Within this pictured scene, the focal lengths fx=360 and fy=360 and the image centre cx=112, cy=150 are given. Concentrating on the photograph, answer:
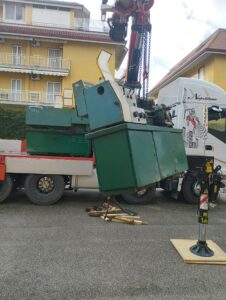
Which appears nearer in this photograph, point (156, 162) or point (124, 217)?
point (156, 162)

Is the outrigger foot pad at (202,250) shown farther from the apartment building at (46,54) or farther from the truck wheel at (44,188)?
the apartment building at (46,54)

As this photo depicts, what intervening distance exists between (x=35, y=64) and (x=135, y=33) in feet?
75.5

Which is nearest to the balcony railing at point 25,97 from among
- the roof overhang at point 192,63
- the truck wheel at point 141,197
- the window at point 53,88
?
the window at point 53,88

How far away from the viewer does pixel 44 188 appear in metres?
8.48

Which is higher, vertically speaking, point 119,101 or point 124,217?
point 119,101

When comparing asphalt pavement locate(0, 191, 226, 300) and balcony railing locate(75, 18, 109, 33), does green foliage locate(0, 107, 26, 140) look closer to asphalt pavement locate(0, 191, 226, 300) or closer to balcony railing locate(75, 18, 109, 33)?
balcony railing locate(75, 18, 109, 33)

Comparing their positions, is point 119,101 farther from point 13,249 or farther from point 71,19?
point 71,19

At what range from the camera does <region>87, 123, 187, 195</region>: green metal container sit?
422 centimetres

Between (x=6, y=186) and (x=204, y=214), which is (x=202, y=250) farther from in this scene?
(x=6, y=186)

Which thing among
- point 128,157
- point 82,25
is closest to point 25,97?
point 82,25

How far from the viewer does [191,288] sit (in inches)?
165

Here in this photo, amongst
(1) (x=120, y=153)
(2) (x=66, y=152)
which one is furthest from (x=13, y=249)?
(2) (x=66, y=152)

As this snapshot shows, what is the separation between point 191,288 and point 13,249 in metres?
2.67

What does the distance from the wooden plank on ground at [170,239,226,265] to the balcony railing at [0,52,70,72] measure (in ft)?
85.6
